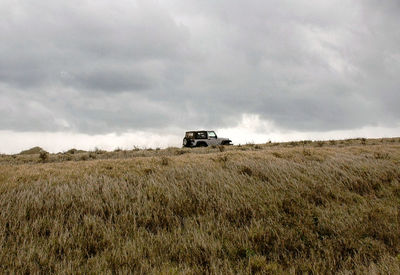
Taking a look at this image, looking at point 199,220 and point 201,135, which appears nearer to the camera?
point 199,220

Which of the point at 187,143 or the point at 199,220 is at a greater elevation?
the point at 187,143

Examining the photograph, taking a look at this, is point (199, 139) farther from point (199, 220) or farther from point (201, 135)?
point (199, 220)

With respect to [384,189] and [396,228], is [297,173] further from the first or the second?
[396,228]

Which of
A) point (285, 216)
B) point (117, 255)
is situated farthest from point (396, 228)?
point (117, 255)

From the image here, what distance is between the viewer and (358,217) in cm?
644

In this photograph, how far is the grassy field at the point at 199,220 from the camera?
4574 millimetres

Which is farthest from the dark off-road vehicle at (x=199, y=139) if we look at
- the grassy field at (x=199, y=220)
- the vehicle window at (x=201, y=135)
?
the grassy field at (x=199, y=220)

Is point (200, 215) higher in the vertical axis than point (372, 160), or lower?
lower

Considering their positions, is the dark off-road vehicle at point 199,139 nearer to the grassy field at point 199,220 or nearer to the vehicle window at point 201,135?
the vehicle window at point 201,135

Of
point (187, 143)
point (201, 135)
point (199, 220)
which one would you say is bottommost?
point (199, 220)

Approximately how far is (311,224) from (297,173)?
146 inches

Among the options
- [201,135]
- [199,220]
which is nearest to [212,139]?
[201,135]

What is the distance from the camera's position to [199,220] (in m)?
6.22

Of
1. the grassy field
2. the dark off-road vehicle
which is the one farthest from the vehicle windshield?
the grassy field
